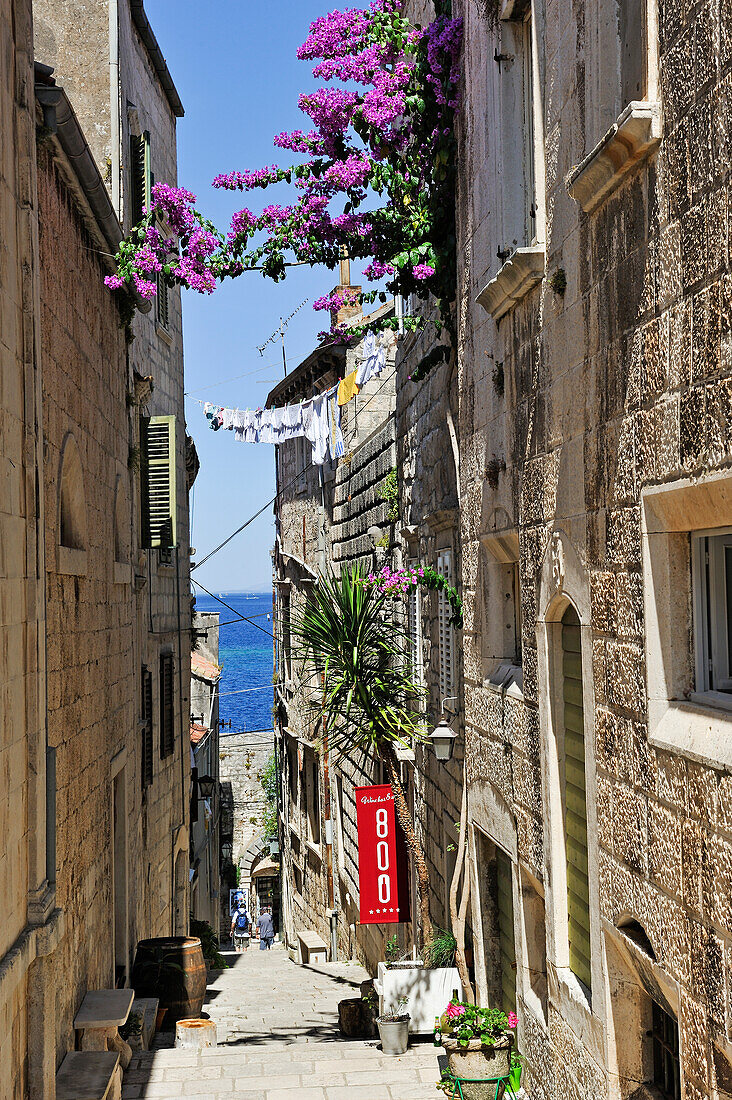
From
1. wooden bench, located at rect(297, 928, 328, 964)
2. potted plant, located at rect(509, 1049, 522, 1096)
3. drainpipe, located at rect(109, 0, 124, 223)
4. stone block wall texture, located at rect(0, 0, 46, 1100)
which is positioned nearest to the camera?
stone block wall texture, located at rect(0, 0, 46, 1100)

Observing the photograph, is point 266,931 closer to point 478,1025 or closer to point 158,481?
point 158,481

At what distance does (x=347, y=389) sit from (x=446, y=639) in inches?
257

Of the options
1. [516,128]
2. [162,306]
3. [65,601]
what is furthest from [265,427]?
[516,128]

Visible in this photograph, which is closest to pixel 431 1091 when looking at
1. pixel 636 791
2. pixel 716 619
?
pixel 636 791

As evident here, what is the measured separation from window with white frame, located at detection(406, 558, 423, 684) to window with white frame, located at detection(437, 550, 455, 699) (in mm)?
1075

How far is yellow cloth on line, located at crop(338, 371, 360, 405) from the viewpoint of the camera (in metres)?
15.2

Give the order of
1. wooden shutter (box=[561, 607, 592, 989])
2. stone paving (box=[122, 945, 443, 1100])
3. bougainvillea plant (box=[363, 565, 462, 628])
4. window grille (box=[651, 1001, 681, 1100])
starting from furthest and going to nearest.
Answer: bougainvillea plant (box=[363, 565, 462, 628]) → stone paving (box=[122, 945, 443, 1100]) → wooden shutter (box=[561, 607, 592, 989]) → window grille (box=[651, 1001, 681, 1100])

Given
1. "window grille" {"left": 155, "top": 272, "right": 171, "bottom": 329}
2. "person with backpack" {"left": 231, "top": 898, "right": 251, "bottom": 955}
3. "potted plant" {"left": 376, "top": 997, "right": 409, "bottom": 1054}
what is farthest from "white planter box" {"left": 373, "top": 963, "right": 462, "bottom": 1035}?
"person with backpack" {"left": 231, "top": 898, "right": 251, "bottom": 955}

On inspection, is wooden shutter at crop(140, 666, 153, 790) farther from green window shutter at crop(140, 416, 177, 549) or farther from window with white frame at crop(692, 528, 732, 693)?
window with white frame at crop(692, 528, 732, 693)

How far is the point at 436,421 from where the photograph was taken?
33.2ft

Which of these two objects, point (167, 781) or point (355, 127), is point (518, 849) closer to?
point (355, 127)

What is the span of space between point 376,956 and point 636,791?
11.0 meters

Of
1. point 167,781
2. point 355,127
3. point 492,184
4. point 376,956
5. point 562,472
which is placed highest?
point 355,127

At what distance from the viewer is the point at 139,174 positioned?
40.8 ft
